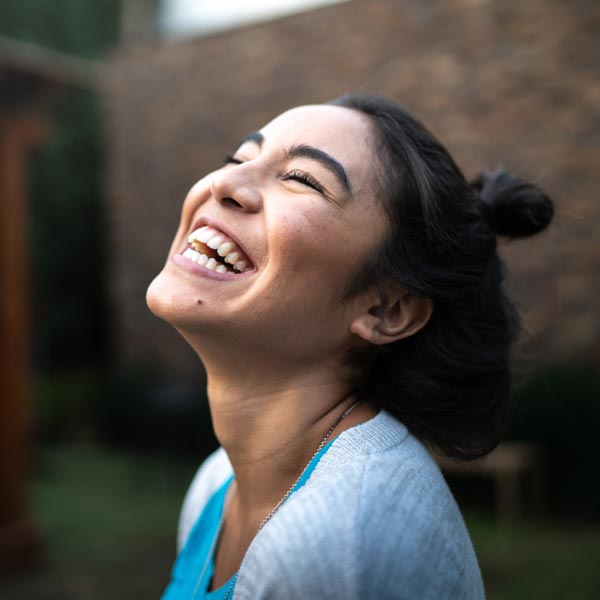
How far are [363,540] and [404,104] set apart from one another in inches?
188

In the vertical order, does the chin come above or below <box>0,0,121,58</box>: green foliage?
below

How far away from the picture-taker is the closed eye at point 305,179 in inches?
51.1

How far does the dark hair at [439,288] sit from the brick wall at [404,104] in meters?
1.93

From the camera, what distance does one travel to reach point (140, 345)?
281 inches

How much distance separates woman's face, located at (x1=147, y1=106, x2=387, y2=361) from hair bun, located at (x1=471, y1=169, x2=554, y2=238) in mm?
339

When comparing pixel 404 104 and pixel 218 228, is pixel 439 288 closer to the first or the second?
pixel 218 228

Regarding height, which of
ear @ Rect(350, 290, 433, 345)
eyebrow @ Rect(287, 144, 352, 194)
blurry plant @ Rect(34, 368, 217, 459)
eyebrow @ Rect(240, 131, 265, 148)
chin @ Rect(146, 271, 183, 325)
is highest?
eyebrow @ Rect(240, 131, 265, 148)

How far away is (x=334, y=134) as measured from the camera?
54.1 inches

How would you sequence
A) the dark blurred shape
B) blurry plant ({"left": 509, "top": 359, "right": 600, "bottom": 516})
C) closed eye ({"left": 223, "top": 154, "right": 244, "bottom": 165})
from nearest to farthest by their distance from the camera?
closed eye ({"left": 223, "top": 154, "right": 244, "bottom": 165}) < the dark blurred shape < blurry plant ({"left": 509, "top": 359, "right": 600, "bottom": 516})

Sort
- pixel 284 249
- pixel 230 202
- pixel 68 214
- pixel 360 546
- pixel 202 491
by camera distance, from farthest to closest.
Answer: pixel 68 214
pixel 202 491
pixel 230 202
pixel 284 249
pixel 360 546

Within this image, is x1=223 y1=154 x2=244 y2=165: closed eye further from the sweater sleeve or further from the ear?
the sweater sleeve

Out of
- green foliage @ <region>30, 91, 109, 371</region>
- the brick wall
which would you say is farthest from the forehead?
green foliage @ <region>30, 91, 109, 371</region>

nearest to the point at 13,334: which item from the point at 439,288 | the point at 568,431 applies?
the point at 439,288

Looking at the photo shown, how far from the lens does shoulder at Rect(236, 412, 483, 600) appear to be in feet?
3.22
